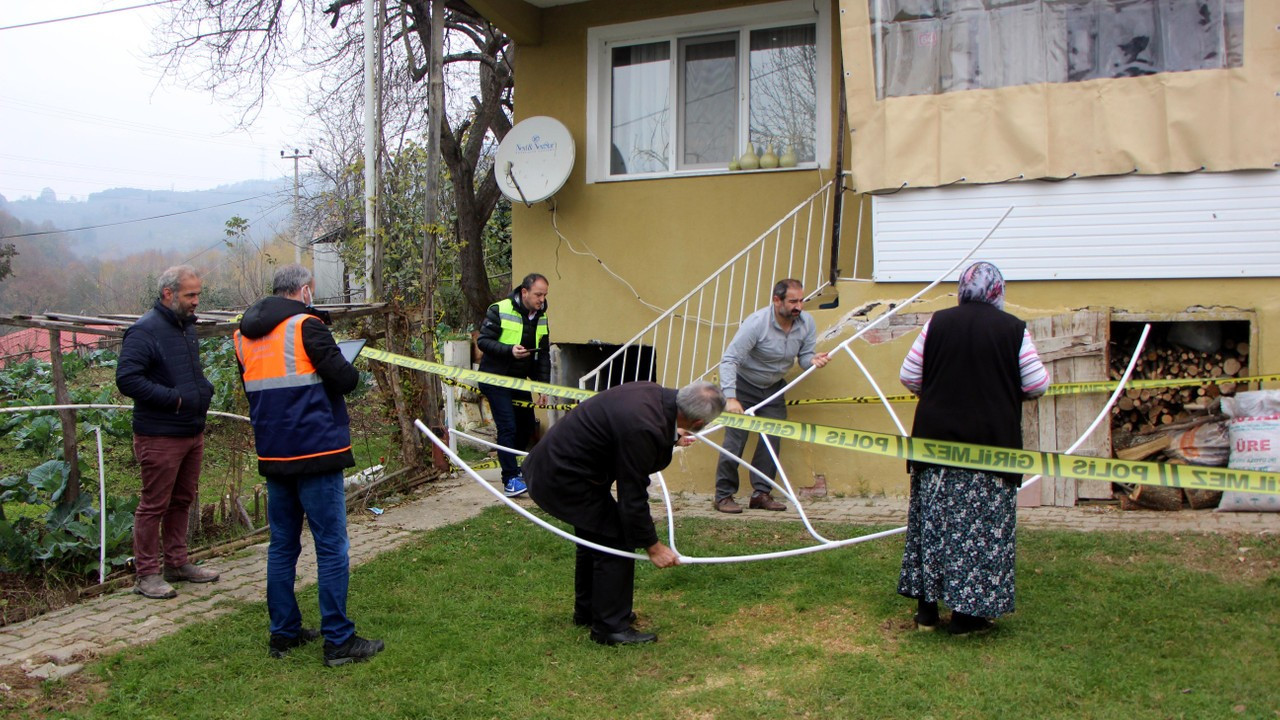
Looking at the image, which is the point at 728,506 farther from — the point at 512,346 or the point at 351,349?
the point at 351,349

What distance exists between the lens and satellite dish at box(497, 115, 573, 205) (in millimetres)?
9219

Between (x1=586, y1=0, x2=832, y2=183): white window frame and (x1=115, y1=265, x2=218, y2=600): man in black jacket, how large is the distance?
486cm

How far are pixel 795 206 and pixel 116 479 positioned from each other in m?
6.73

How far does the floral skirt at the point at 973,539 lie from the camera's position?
4.28 m

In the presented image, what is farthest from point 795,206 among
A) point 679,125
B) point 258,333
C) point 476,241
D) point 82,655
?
point 476,241

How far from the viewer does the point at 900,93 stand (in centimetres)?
718

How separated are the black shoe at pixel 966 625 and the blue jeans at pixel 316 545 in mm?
2774

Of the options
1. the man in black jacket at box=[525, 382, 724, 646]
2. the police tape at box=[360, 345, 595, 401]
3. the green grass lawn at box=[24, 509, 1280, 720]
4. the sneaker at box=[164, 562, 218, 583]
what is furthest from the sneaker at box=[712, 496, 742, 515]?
the sneaker at box=[164, 562, 218, 583]

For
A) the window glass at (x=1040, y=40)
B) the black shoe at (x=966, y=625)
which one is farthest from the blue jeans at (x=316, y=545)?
the window glass at (x=1040, y=40)

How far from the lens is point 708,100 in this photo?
930cm

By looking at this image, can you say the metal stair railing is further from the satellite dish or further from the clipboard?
the clipboard

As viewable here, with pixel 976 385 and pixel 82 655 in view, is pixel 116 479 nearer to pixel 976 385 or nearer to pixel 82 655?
pixel 82 655

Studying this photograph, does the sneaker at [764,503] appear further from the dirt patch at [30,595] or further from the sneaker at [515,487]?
the dirt patch at [30,595]

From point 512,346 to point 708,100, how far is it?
133 inches
